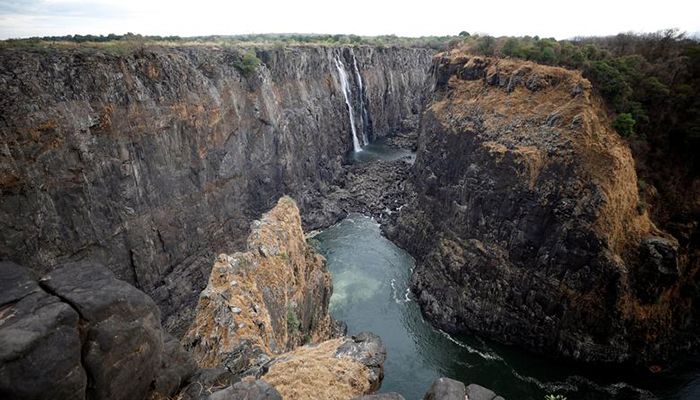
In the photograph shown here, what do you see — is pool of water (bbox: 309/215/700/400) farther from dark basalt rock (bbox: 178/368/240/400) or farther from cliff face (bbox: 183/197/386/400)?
dark basalt rock (bbox: 178/368/240/400)

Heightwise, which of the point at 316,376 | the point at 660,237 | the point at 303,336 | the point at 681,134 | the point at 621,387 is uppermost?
the point at 681,134

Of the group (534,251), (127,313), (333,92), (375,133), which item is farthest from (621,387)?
(375,133)

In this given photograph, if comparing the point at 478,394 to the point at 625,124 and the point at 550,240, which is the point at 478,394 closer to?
the point at 550,240

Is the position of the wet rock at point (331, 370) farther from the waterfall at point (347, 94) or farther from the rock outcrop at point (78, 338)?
the waterfall at point (347, 94)

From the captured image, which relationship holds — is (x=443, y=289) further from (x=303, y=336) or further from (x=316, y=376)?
(x=316, y=376)

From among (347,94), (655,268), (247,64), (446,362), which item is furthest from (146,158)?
(347,94)

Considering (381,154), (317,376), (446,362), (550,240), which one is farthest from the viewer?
(381,154)

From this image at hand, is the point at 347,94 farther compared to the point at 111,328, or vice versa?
the point at 347,94
